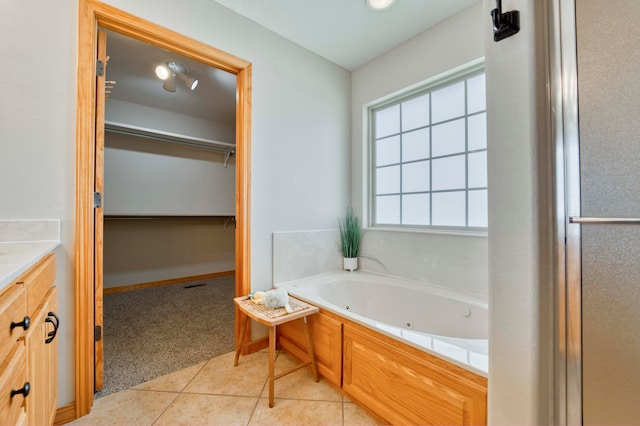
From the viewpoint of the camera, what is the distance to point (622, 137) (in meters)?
0.62

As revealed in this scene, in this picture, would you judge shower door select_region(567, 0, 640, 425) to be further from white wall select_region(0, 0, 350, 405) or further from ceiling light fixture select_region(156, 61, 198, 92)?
ceiling light fixture select_region(156, 61, 198, 92)

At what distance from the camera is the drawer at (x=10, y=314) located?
570mm

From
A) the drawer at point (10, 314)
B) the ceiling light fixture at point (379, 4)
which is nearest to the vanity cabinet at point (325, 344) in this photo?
the drawer at point (10, 314)

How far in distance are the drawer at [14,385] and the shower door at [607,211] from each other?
4.47 ft

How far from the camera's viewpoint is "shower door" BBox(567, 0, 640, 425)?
0.61m

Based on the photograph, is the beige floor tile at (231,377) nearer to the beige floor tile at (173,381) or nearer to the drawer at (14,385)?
the beige floor tile at (173,381)

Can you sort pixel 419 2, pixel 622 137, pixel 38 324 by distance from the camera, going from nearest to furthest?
1. pixel 622 137
2. pixel 38 324
3. pixel 419 2

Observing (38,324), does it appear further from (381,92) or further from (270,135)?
(381,92)

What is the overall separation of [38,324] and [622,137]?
1.75 meters

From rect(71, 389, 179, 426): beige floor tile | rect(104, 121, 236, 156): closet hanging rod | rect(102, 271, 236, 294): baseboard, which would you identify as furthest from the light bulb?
rect(102, 271, 236, 294): baseboard

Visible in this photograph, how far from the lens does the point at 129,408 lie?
134cm

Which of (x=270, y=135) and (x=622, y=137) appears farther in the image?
(x=270, y=135)

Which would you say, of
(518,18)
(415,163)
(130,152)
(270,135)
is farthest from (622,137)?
(130,152)

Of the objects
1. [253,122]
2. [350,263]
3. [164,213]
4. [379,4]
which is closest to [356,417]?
[350,263]
